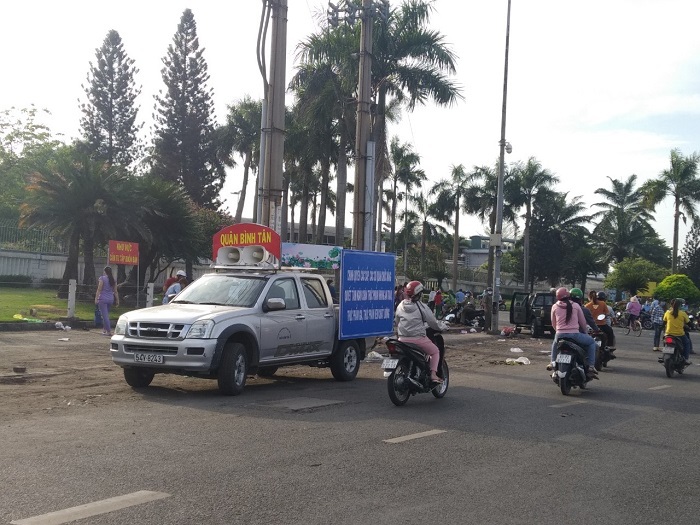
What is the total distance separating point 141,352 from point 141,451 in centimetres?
389

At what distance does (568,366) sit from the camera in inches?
504

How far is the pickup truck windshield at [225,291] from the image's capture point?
1211 cm

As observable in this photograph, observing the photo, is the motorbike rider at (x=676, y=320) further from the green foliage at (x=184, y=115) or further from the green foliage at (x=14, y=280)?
the green foliage at (x=184, y=115)

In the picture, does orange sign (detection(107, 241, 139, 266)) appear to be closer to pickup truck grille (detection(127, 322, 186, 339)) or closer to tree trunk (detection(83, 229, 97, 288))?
tree trunk (detection(83, 229, 97, 288))

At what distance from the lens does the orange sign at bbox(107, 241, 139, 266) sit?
1017 inches

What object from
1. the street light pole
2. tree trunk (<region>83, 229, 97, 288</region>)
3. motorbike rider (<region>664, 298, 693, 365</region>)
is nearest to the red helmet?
motorbike rider (<region>664, 298, 693, 365</region>)

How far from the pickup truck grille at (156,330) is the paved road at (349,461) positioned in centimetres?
86

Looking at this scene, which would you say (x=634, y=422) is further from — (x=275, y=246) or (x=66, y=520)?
(x=66, y=520)

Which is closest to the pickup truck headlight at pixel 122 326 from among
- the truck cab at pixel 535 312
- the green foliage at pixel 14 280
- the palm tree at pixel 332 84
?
Answer: the palm tree at pixel 332 84

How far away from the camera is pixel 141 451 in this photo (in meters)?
7.32

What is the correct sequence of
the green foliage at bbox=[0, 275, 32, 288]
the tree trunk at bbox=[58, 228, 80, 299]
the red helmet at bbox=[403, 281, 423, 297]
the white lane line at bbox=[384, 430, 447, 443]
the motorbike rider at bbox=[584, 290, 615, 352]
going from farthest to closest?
1. the green foliage at bbox=[0, 275, 32, 288]
2. the tree trunk at bbox=[58, 228, 80, 299]
3. the motorbike rider at bbox=[584, 290, 615, 352]
4. the red helmet at bbox=[403, 281, 423, 297]
5. the white lane line at bbox=[384, 430, 447, 443]

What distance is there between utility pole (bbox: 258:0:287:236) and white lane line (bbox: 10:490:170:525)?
438 inches

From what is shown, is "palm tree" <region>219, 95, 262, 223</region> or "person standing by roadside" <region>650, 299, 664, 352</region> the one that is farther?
"palm tree" <region>219, 95, 262, 223</region>

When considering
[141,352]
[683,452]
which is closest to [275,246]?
[141,352]
